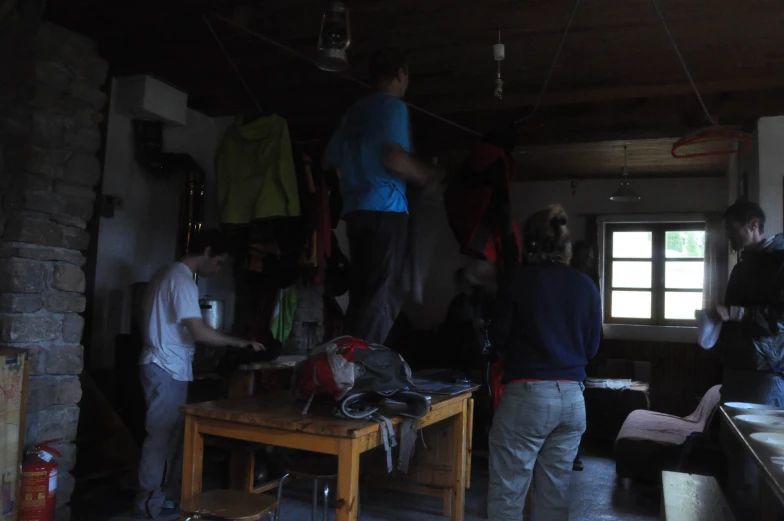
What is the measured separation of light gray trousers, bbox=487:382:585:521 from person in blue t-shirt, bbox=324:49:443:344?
0.76m

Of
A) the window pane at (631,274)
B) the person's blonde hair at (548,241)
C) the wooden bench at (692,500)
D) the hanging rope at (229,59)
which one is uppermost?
the hanging rope at (229,59)

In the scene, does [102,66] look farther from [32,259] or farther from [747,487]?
[747,487]

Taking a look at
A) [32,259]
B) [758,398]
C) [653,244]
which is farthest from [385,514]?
[653,244]

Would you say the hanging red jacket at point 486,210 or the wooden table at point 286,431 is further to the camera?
the hanging red jacket at point 486,210

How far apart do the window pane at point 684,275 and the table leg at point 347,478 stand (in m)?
7.23

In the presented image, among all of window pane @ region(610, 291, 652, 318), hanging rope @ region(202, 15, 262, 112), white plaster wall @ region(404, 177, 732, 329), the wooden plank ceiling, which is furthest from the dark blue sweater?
window pane @ region(610, 291, 652, 318)

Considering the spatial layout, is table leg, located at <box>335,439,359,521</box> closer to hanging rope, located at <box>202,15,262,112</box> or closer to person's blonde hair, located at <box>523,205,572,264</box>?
person's blonde hair, located at <box>523,205,572,264</box>

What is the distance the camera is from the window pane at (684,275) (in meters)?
8.09

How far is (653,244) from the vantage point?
27.3 feet

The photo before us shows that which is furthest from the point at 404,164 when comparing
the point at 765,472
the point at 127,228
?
the point at 127,228

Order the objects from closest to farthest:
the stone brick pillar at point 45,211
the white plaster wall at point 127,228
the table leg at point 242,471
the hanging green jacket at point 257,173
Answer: the stone brick pillar at point 45,211
the table leg at point 242,471
the hanging green jacket at point 257,173
the white plaster wall at point 127,228

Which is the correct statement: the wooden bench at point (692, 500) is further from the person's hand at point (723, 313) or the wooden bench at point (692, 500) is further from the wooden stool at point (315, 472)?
the wooden stool at point (315, 472)

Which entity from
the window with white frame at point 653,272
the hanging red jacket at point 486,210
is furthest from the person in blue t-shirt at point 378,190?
the window with white frame at point 653,272

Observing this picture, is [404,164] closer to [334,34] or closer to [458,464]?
[334,34]
